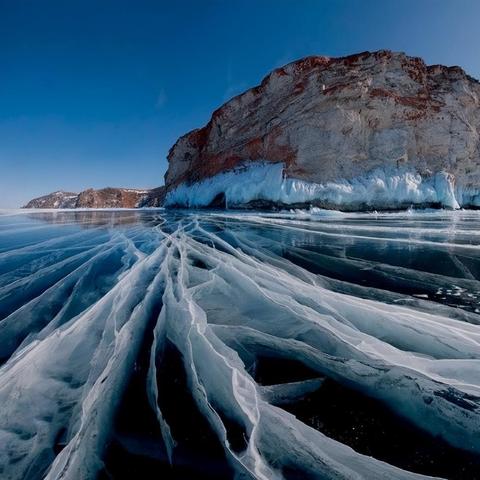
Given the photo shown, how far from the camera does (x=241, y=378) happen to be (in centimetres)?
149

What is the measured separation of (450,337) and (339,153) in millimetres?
18123

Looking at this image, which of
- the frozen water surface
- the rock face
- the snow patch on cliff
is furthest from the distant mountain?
the frozen water surface

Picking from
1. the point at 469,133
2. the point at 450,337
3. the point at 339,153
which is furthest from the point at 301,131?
the point at 450,337

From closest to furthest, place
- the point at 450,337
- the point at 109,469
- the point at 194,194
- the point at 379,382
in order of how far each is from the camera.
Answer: the point at 109,469, the point at 379,382, the point at 450,337, the point at 194,194

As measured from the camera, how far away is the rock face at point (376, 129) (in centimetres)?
1795

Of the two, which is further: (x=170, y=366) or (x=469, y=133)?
(x=469, y=133)

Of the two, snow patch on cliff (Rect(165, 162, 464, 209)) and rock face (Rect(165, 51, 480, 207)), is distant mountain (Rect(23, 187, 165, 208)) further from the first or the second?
snow patch on cliff (Rect(165, 162, 464, 209))

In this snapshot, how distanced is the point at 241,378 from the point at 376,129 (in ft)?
68.7

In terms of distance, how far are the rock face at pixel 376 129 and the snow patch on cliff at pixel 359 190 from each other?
9 cm

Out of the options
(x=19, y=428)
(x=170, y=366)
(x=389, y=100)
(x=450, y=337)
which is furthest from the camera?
(x=389, y=100)

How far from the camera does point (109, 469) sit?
1.06 m

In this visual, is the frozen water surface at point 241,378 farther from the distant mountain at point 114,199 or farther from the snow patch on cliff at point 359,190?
the distant mountain at point 114,199

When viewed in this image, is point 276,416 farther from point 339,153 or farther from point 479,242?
point 339,153

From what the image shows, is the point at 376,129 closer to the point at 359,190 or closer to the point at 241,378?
the point at 359,190
